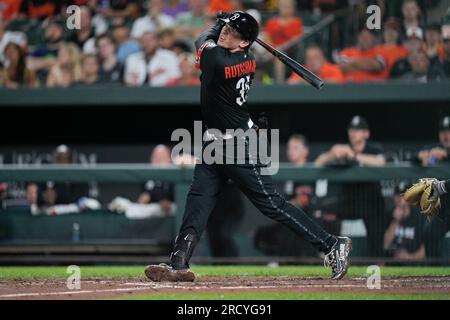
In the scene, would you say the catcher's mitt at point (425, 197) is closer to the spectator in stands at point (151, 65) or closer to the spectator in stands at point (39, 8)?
the spectator in stands at point (151, 65)

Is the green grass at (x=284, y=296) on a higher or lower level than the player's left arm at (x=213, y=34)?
lower

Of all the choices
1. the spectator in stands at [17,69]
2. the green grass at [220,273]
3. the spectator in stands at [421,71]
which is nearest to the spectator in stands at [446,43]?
the spectator in stands at [421,71]

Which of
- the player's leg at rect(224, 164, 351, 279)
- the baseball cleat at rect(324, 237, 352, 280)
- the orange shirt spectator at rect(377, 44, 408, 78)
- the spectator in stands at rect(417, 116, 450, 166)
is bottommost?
the baseball cleat at rect(324, 237, 352, 280)

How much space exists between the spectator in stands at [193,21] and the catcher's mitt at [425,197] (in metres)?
5.93

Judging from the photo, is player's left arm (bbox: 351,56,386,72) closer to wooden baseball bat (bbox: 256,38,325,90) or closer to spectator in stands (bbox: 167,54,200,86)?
spectator in stands (bbox: 167,54,200,86)

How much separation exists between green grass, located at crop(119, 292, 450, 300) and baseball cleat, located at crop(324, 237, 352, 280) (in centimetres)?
58

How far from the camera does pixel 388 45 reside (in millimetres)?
11906

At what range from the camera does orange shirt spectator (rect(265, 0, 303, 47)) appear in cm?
1245

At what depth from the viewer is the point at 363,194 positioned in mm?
10406

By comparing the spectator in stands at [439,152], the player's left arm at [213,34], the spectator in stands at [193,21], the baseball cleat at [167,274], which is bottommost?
the baseball cleat at [167,274]

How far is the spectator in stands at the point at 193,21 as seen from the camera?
12.9 m

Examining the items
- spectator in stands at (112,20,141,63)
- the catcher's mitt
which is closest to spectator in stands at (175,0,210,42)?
spectator in stands at (112,20,141,63)

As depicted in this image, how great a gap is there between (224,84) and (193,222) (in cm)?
106

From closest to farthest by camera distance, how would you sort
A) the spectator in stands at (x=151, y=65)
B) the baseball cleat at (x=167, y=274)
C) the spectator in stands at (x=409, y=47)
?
the baseball cleat at (x=167, y=274)
the spectator in stands at (x=409, y=47)
the spectator in stands at (x=151, y=65)
